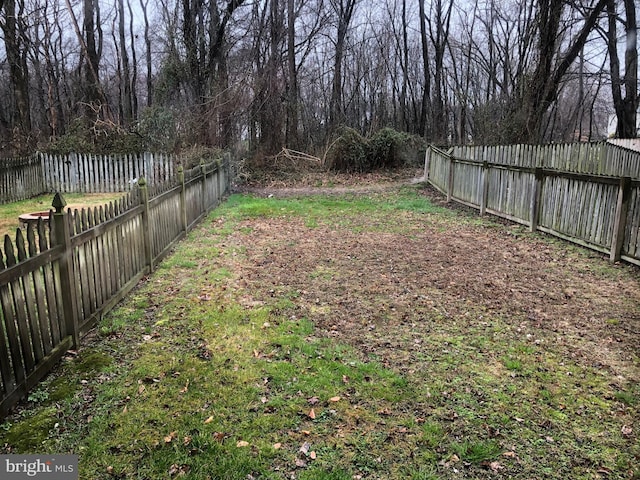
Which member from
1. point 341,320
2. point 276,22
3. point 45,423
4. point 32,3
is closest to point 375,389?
point 341,320

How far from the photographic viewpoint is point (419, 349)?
14.3 ft

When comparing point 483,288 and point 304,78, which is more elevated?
point 304,78

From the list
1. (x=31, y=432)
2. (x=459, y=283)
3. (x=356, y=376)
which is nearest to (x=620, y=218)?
(x=459, y=283)

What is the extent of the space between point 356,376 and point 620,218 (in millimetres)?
5254

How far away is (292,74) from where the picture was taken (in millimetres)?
21891

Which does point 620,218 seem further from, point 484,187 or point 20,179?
point 20,179

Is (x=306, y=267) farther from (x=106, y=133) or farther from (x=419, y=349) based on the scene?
(x=106, y=133)

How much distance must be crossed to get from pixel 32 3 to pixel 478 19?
2579 cm

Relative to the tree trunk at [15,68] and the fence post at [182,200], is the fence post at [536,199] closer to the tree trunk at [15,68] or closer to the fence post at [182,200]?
the fence post at [182,200]

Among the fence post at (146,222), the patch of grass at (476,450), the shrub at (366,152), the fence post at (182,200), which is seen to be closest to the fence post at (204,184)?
the fence post at (182,200)

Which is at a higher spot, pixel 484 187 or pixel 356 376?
pixel 484 187

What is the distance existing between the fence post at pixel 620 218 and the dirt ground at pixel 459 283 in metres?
0.27

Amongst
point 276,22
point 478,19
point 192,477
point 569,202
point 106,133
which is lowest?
point 192,477

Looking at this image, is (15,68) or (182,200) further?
(15,68)
